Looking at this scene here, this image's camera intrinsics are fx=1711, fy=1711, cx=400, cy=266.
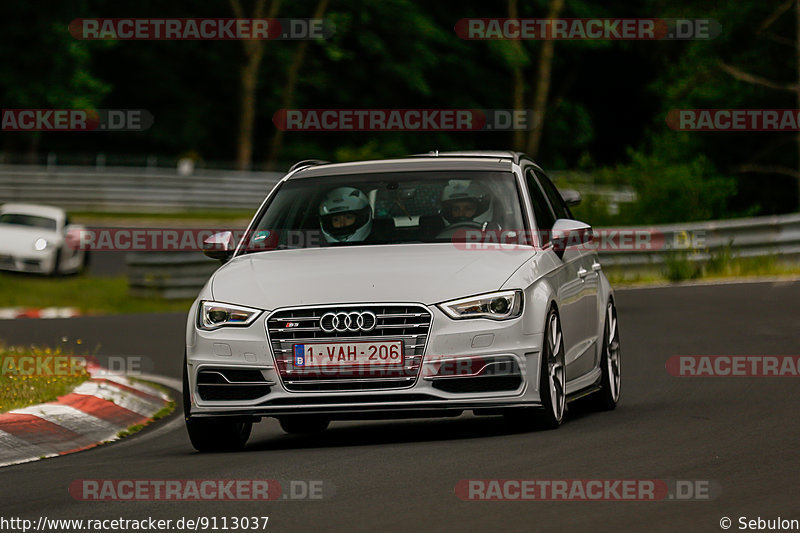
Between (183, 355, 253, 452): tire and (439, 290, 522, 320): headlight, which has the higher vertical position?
(439, 290, 522, 320): headlight

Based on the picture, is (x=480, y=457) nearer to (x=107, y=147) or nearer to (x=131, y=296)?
(x=131, y=296)

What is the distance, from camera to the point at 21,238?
99.9 feet

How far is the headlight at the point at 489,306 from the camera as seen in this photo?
947cm

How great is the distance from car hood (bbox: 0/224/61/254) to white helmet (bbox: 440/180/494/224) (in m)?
20.7

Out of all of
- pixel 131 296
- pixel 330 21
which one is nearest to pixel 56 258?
pixel 131 296

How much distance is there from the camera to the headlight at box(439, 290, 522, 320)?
9467 millimetres

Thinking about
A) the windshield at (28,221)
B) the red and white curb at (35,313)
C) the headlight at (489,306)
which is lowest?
the headlight at (489,306)

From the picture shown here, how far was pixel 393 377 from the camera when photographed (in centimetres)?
945

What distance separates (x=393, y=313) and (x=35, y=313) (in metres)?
15.1

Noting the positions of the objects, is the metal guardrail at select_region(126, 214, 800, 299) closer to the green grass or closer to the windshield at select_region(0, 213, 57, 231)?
the green grass

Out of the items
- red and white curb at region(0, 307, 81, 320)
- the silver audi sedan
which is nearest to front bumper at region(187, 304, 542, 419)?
the silver audi sedan

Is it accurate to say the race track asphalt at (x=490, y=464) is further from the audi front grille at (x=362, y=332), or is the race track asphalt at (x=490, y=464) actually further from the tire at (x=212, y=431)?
the audi front grille at (x=362, y=332)

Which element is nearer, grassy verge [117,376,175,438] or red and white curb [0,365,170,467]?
red and white curb [0,365,170,467]

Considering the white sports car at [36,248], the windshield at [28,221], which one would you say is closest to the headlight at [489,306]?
the white sports car at [36,248]
